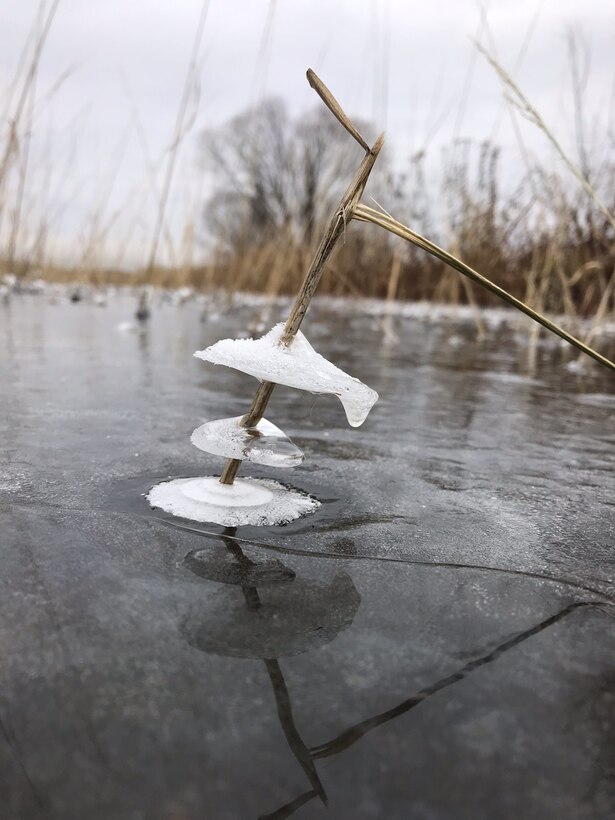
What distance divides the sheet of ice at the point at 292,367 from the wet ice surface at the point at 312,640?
16 centimetres

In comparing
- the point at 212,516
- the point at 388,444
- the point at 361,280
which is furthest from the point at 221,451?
the point at 361,280

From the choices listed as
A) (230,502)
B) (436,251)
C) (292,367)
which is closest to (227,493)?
(230,502)

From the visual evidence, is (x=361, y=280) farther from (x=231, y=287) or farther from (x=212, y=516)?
(x=212, y=516)

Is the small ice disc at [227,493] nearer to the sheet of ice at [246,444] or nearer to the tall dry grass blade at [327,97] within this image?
the sheet of ice at [246,444]

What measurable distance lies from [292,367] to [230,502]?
0.21 metres

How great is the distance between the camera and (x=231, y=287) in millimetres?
4301

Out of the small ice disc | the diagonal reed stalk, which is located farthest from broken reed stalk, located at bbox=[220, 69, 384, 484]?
the small ice disc

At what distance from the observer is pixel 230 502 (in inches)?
26.9

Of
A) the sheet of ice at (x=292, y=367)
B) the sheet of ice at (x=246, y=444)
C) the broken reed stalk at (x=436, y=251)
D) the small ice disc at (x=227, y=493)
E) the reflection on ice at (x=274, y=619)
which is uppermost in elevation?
the broken reed stalk at (x=436, y=251)

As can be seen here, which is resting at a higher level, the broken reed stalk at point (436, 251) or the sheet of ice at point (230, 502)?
the broken reed stalk at point (436, 251)

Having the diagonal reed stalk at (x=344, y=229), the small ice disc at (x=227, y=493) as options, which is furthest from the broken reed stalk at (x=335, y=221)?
the small ice disc at (x=227, y=493)

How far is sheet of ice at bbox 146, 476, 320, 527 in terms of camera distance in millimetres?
664

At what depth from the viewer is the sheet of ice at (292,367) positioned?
525 millimetres

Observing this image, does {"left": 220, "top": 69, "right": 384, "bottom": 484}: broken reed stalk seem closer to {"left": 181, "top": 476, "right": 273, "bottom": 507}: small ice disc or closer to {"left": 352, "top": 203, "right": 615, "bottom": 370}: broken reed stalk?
{"left": 352, "top": 203, "right": 615, "bottom": 370}: broken reed stalk
